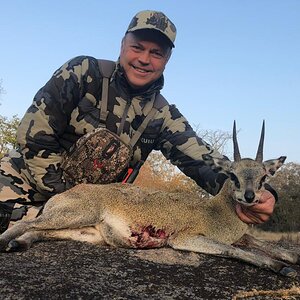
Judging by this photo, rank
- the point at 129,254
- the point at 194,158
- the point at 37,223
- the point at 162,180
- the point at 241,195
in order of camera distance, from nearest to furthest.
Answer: the point at 129,254, the point at 37,223, the point at 241,195, the point at 194,158, the point at 162,180

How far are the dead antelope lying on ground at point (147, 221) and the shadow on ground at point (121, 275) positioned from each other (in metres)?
0.24

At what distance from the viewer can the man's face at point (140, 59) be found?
263 inches

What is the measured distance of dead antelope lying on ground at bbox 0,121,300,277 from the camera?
16.4 ft

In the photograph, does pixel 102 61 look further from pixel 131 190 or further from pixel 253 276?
pixel 253 276

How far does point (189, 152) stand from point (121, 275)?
10.8ft

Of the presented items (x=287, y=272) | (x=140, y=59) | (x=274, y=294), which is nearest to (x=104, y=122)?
(x=140, y=59)

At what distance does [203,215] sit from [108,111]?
77.4 inches

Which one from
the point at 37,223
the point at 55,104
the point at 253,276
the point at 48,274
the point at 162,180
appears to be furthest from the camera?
the point at 162,180

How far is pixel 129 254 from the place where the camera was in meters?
4.61

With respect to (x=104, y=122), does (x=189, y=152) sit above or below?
below

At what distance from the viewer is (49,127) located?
615cm

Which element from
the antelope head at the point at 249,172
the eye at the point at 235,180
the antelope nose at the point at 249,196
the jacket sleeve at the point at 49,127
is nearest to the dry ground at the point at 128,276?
the antelope nose at the point at 249,196

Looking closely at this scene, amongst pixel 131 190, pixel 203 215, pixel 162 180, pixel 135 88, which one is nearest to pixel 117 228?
pixel 131 190

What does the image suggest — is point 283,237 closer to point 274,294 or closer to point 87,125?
point 87,125
